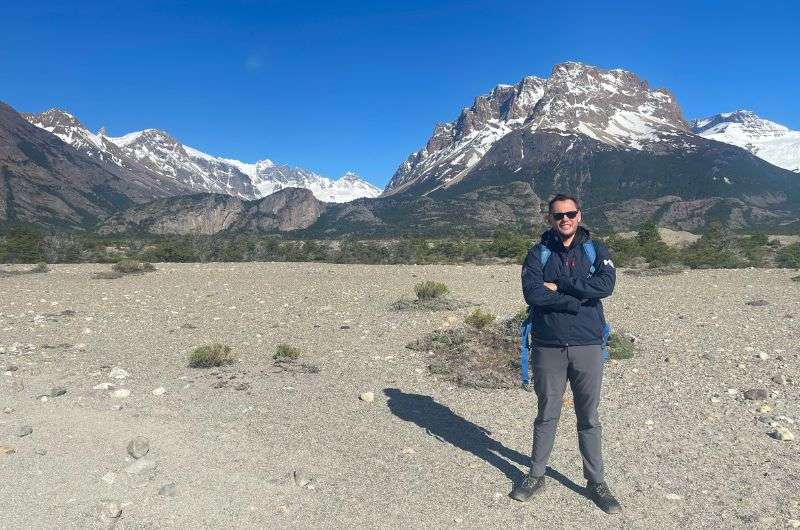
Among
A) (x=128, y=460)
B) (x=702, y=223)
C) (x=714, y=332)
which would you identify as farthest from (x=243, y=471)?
(x=702, y=223)

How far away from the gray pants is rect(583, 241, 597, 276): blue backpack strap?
82 cm

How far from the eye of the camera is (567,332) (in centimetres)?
529

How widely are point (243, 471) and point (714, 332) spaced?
10810mm

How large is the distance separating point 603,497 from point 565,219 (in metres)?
2.80

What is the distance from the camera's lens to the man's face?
5297 mm

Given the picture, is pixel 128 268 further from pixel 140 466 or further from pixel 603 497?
pixel 603 497

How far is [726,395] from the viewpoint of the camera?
25.9ft

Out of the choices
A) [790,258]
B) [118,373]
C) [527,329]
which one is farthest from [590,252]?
[790,258]

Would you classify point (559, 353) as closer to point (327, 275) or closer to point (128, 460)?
point (128, 460)

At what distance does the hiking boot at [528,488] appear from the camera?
17.3 feet

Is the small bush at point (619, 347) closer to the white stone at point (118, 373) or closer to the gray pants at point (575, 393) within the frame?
the gray pants at point (575, 393)

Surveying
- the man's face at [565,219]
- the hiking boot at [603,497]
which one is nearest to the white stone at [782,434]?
the hiking boot at [603,497]

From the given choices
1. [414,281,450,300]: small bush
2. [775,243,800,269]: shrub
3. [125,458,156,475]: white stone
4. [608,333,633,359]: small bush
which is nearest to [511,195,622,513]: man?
[125,458,156,475]: white stone

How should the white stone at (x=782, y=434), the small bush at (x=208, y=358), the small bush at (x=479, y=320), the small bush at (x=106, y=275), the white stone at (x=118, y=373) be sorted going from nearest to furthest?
the white stone at (x=782, y=434)
the white stone at (x=118, y=373)
the small bush at (x=208, y=358)
the small bush at (x=479, y=320)
the small bush at (x=106, y=275)
